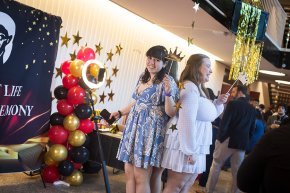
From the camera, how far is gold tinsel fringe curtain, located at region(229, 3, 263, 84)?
4718mm

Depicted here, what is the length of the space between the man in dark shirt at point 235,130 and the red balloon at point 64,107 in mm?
1967

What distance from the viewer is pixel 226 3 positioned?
18.0 ft

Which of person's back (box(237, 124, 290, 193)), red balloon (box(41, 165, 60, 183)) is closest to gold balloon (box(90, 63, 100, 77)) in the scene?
red balloon (box(41, 165, 60, 183))

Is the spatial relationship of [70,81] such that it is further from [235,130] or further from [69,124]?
[235,130]

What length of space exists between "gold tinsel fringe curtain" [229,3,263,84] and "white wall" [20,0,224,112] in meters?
1.76

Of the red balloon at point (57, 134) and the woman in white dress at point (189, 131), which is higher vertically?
the woman in white dress at point (189, 131)

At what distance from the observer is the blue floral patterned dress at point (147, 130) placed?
2570 millimetres

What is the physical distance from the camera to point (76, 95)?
4.04 metres

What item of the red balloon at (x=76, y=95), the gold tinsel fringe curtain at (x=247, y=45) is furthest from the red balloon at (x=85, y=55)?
the gold tinsel fringe curtain at (x=247, y=45)

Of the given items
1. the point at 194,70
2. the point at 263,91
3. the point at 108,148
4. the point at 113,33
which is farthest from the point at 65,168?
the point at 263,91

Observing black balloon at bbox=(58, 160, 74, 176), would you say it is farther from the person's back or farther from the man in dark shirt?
the person's back

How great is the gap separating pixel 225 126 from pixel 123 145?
2223 mm

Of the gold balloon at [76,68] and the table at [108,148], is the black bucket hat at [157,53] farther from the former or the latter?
the table at [108,148]

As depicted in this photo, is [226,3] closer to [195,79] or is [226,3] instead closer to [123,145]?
[195,79]
